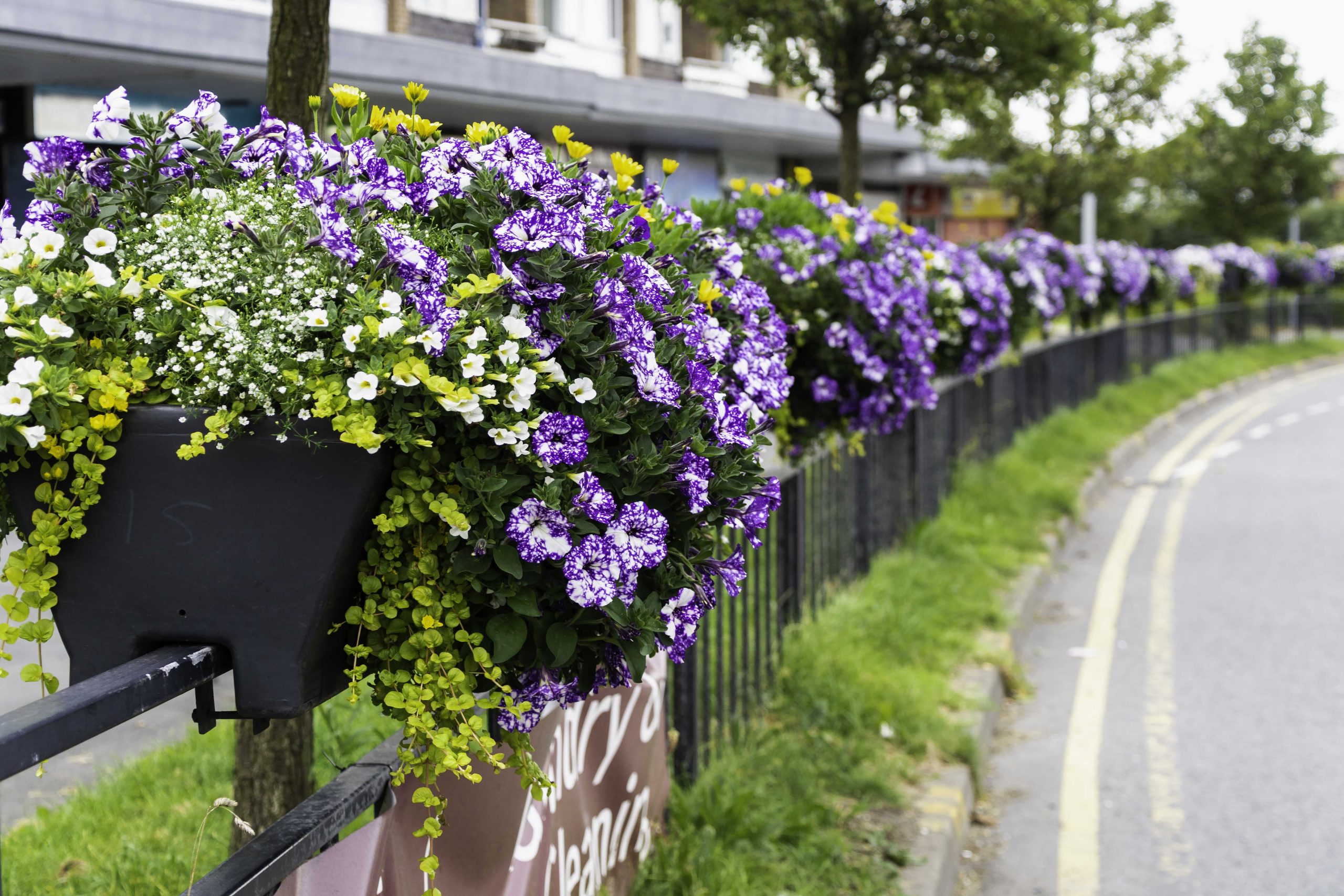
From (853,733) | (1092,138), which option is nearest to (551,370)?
(853,733)

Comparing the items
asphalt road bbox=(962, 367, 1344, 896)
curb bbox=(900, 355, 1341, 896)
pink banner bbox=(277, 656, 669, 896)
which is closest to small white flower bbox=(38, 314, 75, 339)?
pink banner bbox=(277, 656, 669, 896)

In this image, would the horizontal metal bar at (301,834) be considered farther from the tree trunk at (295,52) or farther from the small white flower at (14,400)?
the tree trunk at (295,52)

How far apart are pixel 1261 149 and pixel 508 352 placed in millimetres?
36757

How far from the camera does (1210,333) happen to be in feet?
71.4

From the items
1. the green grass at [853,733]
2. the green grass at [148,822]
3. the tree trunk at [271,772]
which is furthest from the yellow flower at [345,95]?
the green grass at [853,733]

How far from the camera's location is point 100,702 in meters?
1.58

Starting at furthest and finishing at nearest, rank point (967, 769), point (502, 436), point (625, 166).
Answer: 1. point (967, 769)
2. point (625, 166)
3. point (502, 436)

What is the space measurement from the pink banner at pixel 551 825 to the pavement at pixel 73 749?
58.9 inches

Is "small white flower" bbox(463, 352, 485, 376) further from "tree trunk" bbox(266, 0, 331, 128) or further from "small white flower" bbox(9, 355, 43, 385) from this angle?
"tree trunk" bbox(266, 0, 331, 128)

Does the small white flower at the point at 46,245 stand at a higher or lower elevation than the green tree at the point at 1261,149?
lower

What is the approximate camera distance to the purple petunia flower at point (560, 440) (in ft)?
6.07

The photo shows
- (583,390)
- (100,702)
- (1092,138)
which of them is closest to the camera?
(100,702)

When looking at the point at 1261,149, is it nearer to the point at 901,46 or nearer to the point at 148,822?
the point at 901,46

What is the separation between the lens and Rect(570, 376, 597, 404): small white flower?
6.24ft
